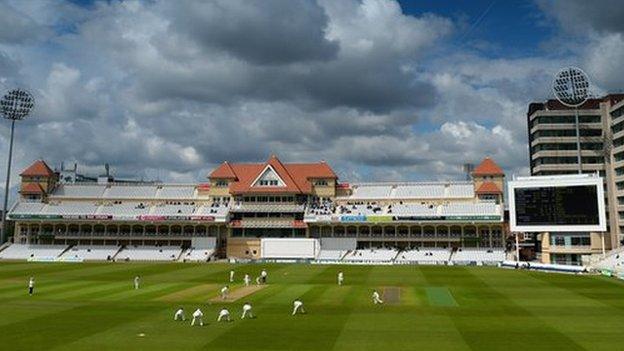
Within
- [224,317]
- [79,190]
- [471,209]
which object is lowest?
[224,317]

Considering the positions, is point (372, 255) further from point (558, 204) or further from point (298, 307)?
point (298, 307)

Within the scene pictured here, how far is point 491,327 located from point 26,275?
49055 mm

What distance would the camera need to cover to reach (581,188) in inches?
2461

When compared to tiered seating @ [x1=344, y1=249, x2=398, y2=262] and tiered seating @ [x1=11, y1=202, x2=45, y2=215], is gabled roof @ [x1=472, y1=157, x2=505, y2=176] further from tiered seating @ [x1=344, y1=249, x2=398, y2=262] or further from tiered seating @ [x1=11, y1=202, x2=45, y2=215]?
tiered seating @ [x1=11, y1=202, x2=45, y2=215]

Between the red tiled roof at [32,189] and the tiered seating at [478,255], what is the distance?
7281 centimetres

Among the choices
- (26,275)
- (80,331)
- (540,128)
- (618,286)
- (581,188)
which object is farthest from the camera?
(540,128)

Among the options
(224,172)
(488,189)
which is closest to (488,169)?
(488,189)

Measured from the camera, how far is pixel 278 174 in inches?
3696

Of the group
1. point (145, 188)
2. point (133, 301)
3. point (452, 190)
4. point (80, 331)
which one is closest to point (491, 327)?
point (80, 331)

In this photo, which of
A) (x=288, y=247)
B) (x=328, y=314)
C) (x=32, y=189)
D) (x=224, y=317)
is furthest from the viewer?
(x=32, y=189)

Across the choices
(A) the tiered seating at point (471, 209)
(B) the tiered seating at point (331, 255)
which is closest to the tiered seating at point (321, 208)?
(B) the tiered seating at point (331, 255)

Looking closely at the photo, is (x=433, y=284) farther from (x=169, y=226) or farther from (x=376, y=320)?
(x=169, y=226)

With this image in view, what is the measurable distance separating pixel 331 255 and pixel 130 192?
41.9 metres

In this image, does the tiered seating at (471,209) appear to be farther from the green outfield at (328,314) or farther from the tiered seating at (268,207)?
the green outfield at (328,314)
